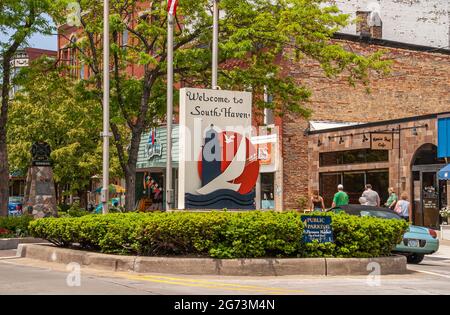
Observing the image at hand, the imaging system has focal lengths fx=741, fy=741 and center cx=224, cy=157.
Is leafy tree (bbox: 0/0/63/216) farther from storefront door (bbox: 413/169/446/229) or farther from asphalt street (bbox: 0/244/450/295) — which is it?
storefront door (bbox: 413/169/446/229)

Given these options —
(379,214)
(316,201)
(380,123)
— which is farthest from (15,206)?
(379,214)

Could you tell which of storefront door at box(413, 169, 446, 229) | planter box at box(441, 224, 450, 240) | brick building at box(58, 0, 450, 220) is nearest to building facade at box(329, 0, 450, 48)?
brick building at box(58, 0, 450, 220)

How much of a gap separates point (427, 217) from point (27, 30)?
54.6 ft

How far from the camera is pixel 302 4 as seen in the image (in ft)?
80.9

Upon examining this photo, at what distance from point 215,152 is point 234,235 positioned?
3433 millimetres

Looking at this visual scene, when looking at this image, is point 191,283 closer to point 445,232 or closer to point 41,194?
point 41,194

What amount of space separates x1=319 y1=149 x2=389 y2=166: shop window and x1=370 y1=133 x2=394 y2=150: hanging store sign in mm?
743

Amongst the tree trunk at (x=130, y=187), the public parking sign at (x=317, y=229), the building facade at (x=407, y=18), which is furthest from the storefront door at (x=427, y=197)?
the public parking sign at (x=317, y=229)

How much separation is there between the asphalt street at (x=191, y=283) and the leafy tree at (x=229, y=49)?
11.2 m

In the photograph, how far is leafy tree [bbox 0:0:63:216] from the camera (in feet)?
78.0

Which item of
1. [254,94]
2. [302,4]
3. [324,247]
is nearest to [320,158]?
[254,94]

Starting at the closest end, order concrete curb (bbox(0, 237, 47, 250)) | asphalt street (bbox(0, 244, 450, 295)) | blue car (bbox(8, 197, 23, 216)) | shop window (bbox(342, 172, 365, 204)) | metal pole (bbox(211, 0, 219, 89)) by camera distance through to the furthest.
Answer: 1. asphalt street (bbox(0, 244, 450, 295))
2. concrete curb (bbox(0, 237, 47, 250))
3. metal pole (bbox(211, 0, 219, 89))
4. shop window (bbox(342, 172, 365, 204))
5. blue car (bbox(8, 197, 23, 216))

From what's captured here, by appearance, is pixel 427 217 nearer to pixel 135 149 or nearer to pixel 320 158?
pixel 320 158

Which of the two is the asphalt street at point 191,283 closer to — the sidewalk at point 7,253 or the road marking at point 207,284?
the road marking at point 207,284
